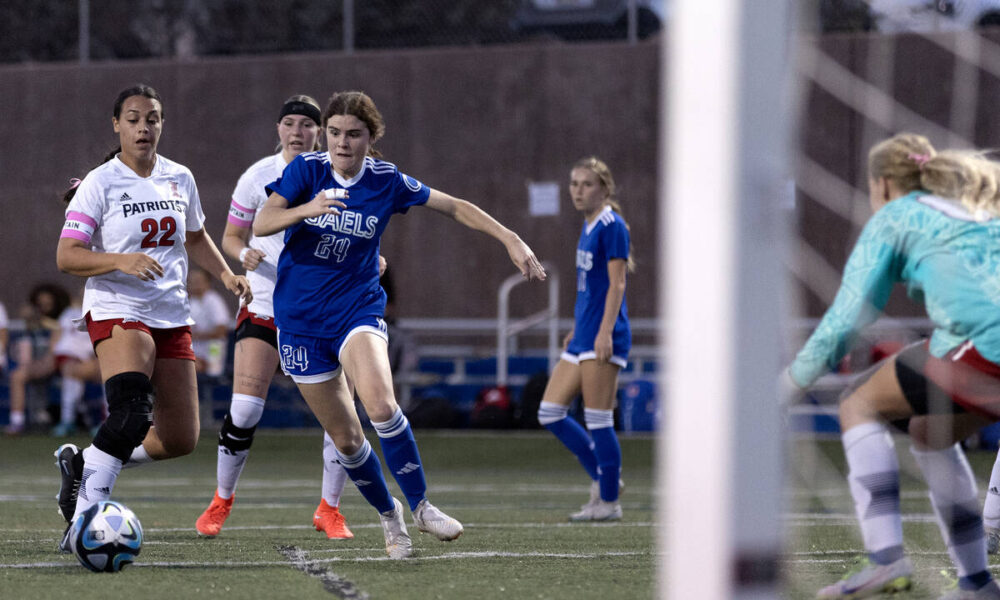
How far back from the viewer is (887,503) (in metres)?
4.50

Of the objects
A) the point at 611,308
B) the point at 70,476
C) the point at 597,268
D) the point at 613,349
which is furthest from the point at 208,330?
the point at 70,476

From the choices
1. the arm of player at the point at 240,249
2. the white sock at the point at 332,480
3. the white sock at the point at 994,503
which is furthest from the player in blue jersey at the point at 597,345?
the white sock at the point at 994,503

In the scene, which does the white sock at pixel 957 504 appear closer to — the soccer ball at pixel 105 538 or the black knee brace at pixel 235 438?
the soccer ball at pixel 105 538

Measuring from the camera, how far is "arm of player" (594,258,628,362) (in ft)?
27.7

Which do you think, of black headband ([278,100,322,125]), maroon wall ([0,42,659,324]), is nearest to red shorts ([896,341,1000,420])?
black headband ([278,100,322,125])

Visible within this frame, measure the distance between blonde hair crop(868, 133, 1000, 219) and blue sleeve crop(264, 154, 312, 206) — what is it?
2502 mm

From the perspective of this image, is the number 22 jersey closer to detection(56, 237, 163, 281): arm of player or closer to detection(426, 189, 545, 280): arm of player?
detection(56, 237, 163, 281): arm of player

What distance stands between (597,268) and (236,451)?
2603 mm

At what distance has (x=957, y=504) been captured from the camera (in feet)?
15.5

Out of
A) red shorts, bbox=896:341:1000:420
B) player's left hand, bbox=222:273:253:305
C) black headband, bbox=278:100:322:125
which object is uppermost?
black headband, bbox=278:100:322:125

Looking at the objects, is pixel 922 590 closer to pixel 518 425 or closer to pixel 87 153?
pixel 518 425

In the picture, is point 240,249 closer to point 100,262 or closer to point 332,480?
point 100,262

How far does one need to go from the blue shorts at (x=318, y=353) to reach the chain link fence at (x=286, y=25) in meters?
12.9

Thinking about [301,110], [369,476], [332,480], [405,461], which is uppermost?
[301,110]
